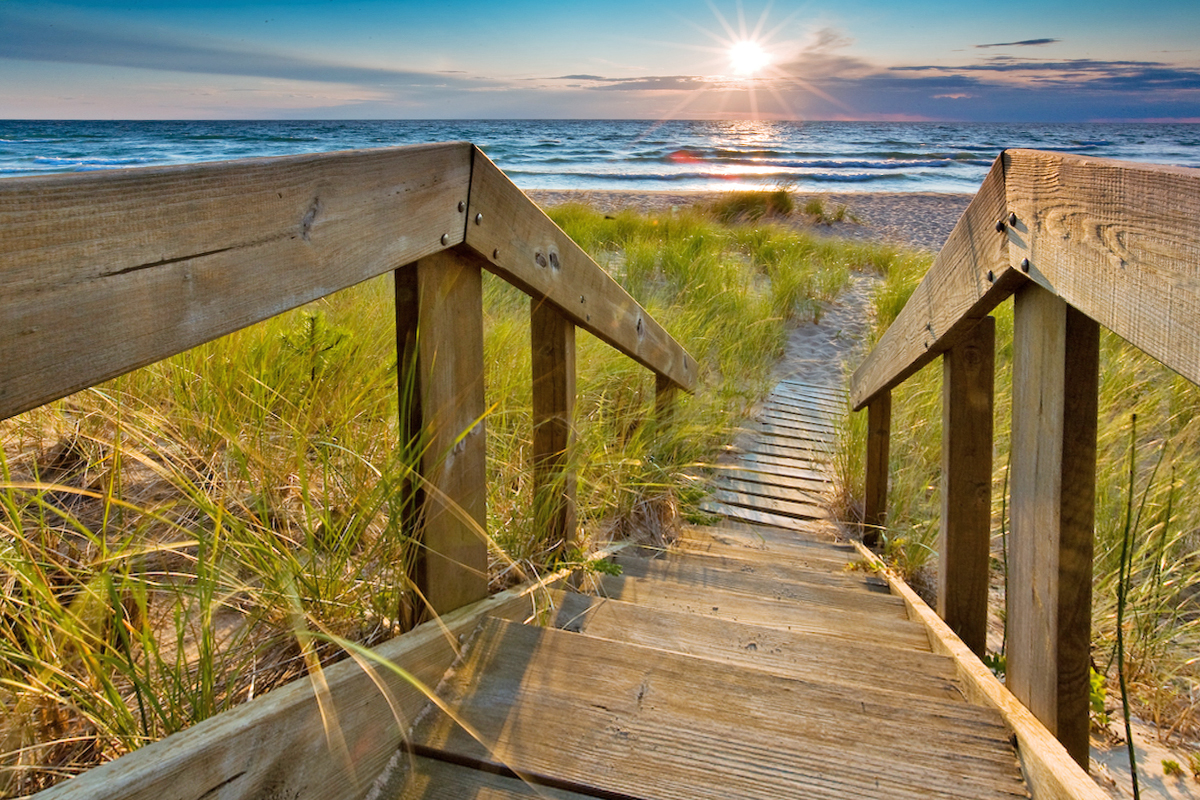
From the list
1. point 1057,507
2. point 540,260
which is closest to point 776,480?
point 540,260

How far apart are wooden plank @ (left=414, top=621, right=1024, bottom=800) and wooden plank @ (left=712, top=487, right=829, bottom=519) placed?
8.45ft

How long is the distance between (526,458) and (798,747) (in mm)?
1611

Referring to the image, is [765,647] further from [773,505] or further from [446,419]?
[773,505]

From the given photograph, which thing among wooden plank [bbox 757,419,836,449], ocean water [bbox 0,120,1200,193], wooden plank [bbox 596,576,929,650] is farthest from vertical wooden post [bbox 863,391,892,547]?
ocean water [bbox 0,120,1200,193]

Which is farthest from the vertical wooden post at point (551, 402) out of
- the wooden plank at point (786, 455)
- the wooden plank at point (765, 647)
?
the wooden plank at point (786, 455)

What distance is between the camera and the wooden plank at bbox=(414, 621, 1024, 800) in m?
1.19

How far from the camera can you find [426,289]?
1.43m

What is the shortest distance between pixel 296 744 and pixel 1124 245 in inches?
49.9

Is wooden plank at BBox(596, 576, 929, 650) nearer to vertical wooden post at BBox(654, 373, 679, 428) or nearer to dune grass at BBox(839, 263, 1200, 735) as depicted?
dune grass at BBox(839, 263, 1200, 735)

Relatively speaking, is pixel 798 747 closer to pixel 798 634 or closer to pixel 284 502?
pixel 798 634

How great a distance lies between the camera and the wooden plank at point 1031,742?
3.60 ft

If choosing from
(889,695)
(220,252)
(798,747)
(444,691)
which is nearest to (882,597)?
(889,695)

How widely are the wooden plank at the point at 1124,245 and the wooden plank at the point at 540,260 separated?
99 centimetres

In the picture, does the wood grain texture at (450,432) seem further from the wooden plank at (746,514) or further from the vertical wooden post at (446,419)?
the wooden plank at (746,514)
